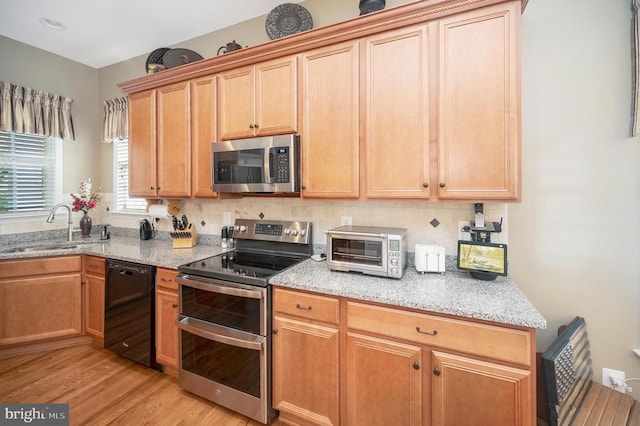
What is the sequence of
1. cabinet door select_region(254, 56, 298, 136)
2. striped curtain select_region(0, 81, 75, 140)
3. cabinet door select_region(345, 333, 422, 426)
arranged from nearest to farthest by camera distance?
cabinet door select_region(345, 333, 422, 426)
cabinet door select_region(254, 56, 298, 136)
striped curtain select_region(0, 81, 75, 140)

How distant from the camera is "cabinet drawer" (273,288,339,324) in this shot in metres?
1.54

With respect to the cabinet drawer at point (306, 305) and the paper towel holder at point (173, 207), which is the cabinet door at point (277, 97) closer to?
the cabinet drawer at point (306, 305)

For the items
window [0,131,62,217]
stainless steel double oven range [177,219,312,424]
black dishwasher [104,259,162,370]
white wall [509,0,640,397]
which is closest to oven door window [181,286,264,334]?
stainless steel double oven range [177,219,312,424]

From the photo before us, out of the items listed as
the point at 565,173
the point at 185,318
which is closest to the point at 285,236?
the point at 185,318

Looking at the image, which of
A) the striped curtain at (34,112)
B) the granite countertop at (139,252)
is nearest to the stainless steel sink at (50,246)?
the granite countertop at (139,252)

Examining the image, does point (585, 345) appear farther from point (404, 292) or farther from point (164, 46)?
point (164, 46)

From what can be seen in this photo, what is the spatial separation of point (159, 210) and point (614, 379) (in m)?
3.80

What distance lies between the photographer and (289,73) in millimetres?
1975

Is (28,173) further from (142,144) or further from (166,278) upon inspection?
(166,278)

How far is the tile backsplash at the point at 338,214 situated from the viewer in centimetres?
186

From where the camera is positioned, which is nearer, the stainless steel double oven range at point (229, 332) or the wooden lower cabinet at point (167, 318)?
the stainless steel double oven range at point (229, 332)

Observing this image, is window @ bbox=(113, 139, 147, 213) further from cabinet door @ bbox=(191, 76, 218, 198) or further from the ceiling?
cabinet door @ bbox=(191, 76, 218, 198)

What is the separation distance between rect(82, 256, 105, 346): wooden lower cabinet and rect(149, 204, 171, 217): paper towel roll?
0.63m

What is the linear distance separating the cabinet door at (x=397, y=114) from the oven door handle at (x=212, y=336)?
117 cm
